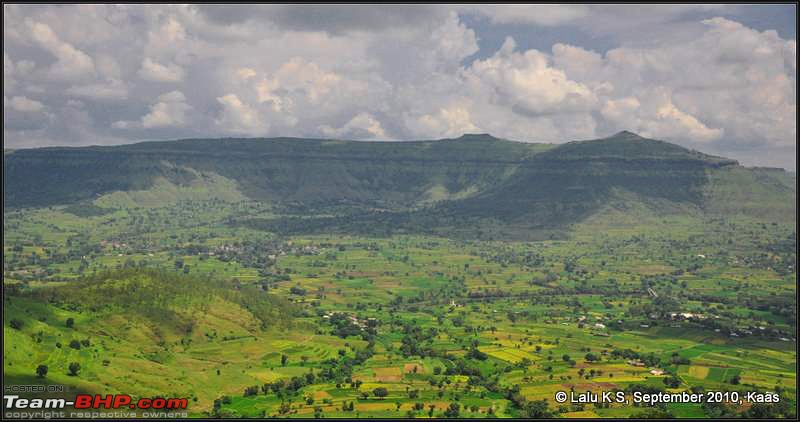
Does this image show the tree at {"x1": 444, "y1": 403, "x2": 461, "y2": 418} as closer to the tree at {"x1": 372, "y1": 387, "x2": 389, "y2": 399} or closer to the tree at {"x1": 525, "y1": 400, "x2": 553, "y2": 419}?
the tree at {"x1": 525, "y1": 400, "x2": 553, "y2": 419}

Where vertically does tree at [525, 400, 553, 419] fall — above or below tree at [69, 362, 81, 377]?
below

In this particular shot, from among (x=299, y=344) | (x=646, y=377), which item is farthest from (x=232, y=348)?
(x=646, y=377)

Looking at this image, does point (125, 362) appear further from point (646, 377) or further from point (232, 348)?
point (646, 377)

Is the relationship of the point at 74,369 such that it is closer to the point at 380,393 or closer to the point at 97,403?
the point at 97,403

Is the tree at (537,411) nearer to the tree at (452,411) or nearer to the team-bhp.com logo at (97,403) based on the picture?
the tree at (452,411)

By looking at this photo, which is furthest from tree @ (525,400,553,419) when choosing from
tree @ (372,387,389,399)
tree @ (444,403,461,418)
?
tree @ (372,387,389,399)

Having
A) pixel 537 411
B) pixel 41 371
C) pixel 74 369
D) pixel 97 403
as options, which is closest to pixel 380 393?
pixel 537 411

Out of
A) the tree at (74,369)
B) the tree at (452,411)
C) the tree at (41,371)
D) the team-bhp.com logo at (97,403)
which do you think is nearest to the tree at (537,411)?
the tree at (452,411)

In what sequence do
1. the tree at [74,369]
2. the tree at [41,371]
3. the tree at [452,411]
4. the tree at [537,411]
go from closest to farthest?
the tree at [41,371], the tree at [452,411], the tree at [537,411], the tree at [74,369]
